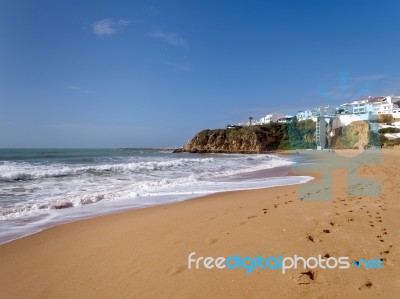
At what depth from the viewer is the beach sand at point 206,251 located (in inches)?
96.3

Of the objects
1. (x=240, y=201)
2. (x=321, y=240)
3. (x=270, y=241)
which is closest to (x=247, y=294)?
(x=270, y=241)

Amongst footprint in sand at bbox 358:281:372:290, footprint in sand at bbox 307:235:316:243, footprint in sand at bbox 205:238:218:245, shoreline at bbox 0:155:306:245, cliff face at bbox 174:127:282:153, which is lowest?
shoreline at bbox 0:155:306:245

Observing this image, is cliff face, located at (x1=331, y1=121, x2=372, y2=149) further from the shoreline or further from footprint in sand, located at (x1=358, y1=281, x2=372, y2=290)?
footprint in sand, located at (x1=358, y1=281, x2=372, y2=290)

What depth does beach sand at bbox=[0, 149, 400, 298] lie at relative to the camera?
8.02ft

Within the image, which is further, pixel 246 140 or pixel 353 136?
pixel 246 140

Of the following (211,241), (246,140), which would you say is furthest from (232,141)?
(211,241)

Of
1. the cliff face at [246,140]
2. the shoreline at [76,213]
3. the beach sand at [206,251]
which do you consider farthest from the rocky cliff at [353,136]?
the beach sand at [206,251]

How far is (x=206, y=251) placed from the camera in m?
3.28

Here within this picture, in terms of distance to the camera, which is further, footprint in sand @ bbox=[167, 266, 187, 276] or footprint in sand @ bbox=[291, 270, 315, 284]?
footprint in sand @ bbox=[167, 266, 187, 276]

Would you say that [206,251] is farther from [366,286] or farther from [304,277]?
[366,286]

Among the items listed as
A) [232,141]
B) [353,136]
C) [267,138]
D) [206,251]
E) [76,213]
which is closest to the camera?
[206,251]

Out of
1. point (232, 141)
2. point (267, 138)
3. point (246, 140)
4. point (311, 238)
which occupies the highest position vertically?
point (267, 138)

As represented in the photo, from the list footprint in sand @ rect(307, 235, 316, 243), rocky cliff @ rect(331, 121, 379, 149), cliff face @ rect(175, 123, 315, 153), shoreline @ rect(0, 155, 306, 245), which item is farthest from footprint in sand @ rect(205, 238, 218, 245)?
cliff face @ rect(175, 123, 315, 153)

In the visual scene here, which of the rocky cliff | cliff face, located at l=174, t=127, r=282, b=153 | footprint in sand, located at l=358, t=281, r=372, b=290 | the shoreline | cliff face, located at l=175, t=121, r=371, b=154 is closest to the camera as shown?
footprint in sand, located at l=358, t=281, r=372, b=290
